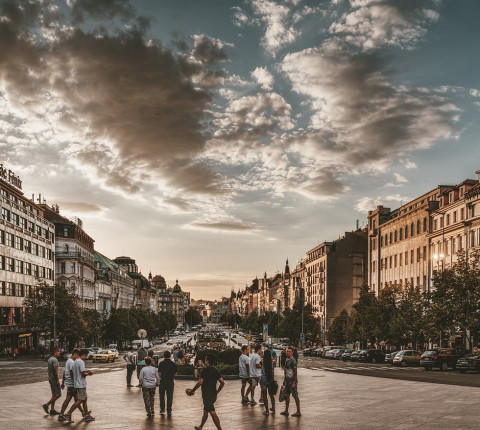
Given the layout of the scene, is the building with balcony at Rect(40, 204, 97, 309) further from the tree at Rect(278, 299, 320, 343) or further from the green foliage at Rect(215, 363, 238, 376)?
the green foliage at Rect(215, 363, 238, 376)

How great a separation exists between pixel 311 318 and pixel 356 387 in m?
91.4

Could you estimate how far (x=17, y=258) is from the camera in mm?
79688

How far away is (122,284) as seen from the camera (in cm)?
17375

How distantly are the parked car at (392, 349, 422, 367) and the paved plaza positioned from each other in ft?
80.9

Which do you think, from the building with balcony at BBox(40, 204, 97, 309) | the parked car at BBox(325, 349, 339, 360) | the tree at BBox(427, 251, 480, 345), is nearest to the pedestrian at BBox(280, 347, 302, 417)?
the tree at BBox(427, 251, 480, 345)

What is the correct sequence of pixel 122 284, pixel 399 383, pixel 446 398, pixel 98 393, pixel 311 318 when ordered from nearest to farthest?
pixel 446 398 < pixel 98 393 < pixel 399 383 < pixel 311 318 < pixel 122 284

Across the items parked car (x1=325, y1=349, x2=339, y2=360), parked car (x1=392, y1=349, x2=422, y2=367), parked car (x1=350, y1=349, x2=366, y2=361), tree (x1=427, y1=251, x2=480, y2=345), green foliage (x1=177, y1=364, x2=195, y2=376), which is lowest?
parked car (x1=325, y1=349, x2=339, y2=360)

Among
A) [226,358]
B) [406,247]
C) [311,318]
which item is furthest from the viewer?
[311,318]

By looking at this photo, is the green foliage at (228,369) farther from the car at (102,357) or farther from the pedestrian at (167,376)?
the car at (102,357)

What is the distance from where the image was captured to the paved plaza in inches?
728

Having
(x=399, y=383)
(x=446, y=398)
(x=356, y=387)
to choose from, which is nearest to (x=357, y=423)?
(x=446, y=398)

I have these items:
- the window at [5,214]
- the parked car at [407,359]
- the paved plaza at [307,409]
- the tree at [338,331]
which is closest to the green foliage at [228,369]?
the paved plaza at [307,409]

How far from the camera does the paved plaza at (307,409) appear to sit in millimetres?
18500

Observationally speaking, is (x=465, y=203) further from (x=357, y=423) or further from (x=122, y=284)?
(x=122, y=284)
